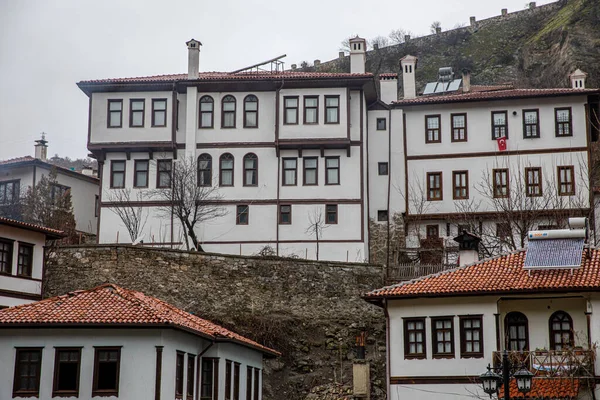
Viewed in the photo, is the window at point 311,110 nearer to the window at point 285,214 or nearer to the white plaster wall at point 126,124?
the window at point 285,214

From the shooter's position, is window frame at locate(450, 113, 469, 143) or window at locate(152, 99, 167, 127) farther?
window frame at locate(450, 113, 469, 143)

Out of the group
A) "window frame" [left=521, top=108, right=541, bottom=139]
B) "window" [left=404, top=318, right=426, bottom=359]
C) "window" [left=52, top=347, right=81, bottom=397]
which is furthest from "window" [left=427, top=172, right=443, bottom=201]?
"window" [left=52, top=347, right=81, bottom=397]

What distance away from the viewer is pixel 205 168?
4894 cm

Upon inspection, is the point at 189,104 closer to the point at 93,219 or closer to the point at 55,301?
the point at 93,219

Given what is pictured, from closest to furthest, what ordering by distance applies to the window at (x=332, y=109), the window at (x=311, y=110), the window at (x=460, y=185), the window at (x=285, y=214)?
1. the window at (x=285, y=214)
2. the window at (x=332, y=109)
3. the window at (x=311, y=110)
4. the window at (x=460, y=185)

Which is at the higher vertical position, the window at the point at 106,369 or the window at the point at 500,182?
the window at the point at 500,182

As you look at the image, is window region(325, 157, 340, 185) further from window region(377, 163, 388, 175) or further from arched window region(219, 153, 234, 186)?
arched window region(219, 153, 234, 186)

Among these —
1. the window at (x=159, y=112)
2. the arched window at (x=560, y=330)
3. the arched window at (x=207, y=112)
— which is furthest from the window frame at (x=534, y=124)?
the arched window at (x=560, y=330)

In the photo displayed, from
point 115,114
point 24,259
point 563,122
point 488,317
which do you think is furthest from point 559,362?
point 115,114

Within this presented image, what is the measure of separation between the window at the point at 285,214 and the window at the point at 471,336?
57.8 feet

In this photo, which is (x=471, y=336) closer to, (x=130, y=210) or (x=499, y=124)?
(x=499, y=124)

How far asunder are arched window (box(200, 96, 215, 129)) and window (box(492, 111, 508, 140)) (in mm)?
13807

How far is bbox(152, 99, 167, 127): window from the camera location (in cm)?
4931

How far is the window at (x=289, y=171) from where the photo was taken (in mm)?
48406
